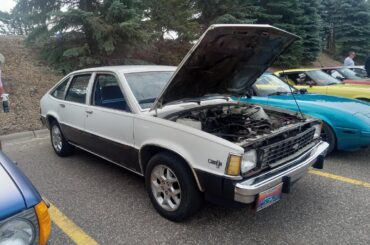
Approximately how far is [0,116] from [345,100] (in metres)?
7.03

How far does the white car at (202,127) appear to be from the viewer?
271 centimetres

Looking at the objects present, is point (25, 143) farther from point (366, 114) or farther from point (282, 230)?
point (366, 114)

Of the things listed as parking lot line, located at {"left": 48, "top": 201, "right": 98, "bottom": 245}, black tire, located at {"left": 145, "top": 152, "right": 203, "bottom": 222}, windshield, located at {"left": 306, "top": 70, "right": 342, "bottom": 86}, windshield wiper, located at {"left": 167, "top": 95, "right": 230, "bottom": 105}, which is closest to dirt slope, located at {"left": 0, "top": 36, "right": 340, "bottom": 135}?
parking lot line, located at {"left": 48, "top": 201, "right": 98, "bottom": 245}

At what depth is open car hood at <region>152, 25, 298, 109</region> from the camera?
3.01 metres

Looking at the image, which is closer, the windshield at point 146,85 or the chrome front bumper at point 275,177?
the chrome front bumper at point 275,177

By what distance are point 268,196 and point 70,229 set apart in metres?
1.87

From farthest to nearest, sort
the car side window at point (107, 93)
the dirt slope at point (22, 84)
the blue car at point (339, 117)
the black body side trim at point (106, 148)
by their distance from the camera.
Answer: the dirt slope at point (22, 84), the blue car at point (339, 117), the car side window at point (107, 93), the black body side trim at point (106, 148)

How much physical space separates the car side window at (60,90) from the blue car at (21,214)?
342 cm

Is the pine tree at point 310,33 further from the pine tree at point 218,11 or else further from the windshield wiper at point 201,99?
the windshield wiper at point 201,99

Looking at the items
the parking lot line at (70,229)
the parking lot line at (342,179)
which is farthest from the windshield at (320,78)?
the parking lot line at (70,229)

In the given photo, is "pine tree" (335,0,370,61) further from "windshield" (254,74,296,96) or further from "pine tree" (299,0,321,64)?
"windshield" (254,74,296,96)

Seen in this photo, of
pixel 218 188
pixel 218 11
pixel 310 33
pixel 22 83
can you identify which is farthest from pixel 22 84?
pixel 310 33

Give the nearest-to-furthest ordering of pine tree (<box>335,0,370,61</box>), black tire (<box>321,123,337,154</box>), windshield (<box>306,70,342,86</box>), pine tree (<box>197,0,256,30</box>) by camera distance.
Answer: black tire (<box>321,123,337,154</box>), windshield (<box>306,70,342,86</box>), pine tree (<box>197,0,256,30</box>), pine tree (<box>335,0,370,61</box>)

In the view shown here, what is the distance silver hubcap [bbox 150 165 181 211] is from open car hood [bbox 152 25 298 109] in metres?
0.68
